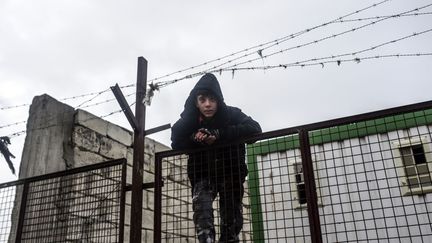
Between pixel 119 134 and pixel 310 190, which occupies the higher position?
pixel 119 134

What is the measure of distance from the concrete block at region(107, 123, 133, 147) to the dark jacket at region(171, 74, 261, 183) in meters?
1.86

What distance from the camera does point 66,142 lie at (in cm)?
464

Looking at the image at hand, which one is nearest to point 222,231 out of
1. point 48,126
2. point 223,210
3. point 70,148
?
point 223,210

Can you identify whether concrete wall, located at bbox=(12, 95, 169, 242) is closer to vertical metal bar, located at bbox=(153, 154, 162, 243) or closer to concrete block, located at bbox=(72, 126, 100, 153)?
concrete block, located at bbox=(72, 126, 100, 153)

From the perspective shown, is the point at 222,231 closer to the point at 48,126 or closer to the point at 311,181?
the point at 311,181

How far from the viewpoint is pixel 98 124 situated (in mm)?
5031

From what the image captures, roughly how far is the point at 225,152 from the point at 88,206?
1.94m

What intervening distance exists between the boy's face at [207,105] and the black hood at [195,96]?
0.12ft

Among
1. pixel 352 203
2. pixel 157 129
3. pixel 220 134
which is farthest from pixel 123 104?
pixel 352 203

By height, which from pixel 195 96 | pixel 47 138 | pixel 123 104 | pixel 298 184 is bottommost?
pixel 298 184

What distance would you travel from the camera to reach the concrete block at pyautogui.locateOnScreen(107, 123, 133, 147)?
516cm

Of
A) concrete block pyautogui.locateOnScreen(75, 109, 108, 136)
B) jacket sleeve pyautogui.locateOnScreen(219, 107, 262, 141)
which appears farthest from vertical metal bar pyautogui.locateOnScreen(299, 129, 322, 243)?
concrete block pyautogui.locateOnScreen(75, 109, 108, 136)

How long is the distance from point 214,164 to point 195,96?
25.6 inches

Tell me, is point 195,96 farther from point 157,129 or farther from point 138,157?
point 138,157
